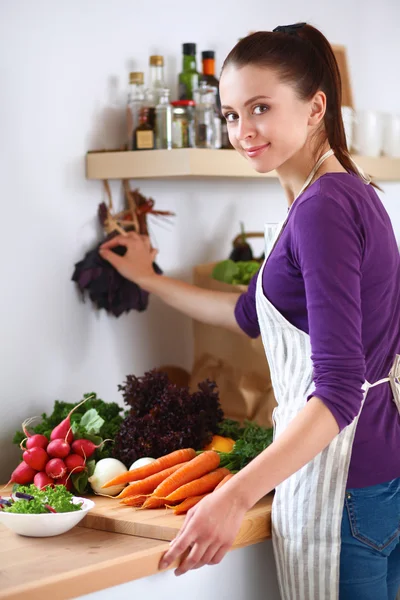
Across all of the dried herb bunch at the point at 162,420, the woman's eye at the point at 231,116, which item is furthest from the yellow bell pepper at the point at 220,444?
the woman's eye at the point at 231,116

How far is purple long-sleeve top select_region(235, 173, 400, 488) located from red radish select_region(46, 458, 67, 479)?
0.57 metres

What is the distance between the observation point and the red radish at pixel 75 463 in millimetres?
1747

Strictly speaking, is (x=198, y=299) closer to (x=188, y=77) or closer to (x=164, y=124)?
(x=164, y=124)

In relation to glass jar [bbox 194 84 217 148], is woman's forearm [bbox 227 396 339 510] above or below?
below

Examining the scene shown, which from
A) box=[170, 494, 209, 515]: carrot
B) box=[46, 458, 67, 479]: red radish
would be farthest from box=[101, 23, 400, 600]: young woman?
box=[46, 458, 67, 479]: red radish

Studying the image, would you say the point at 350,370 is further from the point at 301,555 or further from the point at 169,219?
the point at 169,219

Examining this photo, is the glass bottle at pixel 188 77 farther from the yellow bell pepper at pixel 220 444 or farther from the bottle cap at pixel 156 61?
the yellow bell pepper at pixel 220 444

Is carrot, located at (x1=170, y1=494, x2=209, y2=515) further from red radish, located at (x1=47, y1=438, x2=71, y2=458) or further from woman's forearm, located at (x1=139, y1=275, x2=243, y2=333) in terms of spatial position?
woman's forearm, located at (x1=139, y1=275, x2=243, y2=333)

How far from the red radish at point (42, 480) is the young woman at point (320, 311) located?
0.40 meters

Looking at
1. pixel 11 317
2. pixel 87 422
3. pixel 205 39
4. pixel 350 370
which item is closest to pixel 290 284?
pixel 350 370

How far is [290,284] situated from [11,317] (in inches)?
33.1

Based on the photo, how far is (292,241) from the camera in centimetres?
134

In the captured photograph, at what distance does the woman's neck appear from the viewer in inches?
55.6

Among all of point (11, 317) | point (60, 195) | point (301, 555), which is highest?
point (60, 195)
